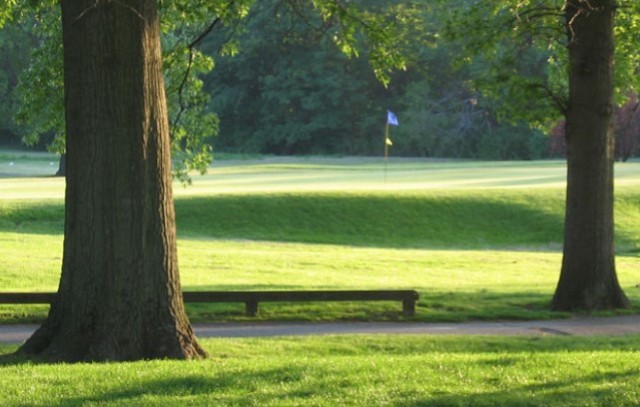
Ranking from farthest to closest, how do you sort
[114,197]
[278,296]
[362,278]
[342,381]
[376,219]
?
[376,219] → [362,278] → [278,296] → [114,197] → [342,381]

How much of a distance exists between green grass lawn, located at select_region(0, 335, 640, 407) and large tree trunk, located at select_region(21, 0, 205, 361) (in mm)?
698

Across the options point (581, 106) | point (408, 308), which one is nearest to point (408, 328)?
point (408, 308)

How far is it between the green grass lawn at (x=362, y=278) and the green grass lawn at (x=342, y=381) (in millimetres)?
24

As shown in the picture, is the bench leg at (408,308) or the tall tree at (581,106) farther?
the tall tree at (581,106)

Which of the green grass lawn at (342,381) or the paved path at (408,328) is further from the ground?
the green grass lawn at (342,381)

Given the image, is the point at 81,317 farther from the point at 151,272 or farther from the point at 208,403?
the point at 208,403

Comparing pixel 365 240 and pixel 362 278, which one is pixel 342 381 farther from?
pixel 365 240

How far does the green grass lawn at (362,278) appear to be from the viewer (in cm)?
928

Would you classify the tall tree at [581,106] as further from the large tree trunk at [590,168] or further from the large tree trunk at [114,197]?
the large tree trunk at [114,197]

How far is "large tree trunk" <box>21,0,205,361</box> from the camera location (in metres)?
11.6

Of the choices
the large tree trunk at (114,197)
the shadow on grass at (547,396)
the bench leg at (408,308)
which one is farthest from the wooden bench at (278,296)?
the shadow on grass at (547,396)

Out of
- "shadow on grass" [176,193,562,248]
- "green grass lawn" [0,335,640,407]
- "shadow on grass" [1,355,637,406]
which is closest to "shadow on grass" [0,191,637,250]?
"shadow on grass" [176,193,562,248]

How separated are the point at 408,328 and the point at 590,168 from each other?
454cm

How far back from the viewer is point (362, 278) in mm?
25938
